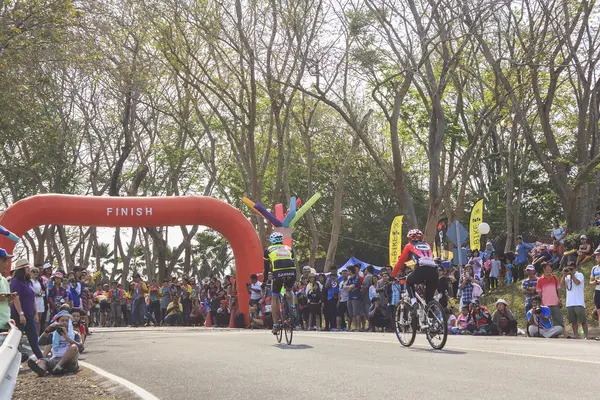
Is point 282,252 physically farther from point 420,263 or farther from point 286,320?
point 420,263

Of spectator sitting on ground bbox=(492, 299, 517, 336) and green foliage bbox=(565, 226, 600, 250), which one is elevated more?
green foliage bbox=(565, 226, 600, 250)

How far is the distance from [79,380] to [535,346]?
6.85 m

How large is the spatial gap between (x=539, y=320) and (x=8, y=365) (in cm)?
1472

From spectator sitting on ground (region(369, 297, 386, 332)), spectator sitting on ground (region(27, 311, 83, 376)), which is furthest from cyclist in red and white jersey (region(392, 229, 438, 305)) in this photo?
spectator sitting on ground (region(369, 297, 386, 332))

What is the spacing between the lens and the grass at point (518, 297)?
2166 centimetres

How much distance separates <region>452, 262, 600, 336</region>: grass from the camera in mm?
21656

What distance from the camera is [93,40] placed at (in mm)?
19062

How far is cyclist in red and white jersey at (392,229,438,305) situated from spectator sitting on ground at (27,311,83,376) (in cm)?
501

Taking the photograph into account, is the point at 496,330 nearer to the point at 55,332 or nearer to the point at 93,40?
the point at 55,332

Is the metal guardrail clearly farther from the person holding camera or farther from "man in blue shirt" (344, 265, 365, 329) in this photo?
"man in blue shirt" (344, 265, 365, 329)

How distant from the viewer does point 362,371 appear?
918cm

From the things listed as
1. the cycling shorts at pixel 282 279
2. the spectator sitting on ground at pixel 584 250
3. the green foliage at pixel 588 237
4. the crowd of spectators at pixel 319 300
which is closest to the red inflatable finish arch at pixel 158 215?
the crowd of spectators at pixel 319 300

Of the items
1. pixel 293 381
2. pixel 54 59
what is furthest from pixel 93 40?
pixel 293 381

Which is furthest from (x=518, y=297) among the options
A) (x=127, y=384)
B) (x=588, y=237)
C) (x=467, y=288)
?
(x=127, y=384)
